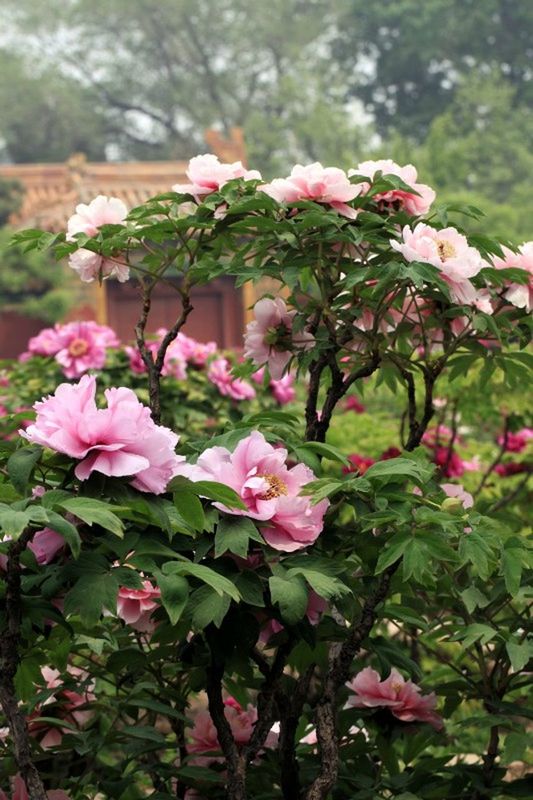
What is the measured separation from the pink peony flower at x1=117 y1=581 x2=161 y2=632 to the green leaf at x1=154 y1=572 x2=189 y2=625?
0.38m

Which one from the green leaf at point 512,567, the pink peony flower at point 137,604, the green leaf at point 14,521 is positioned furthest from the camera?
the pink peony flower at point 137,604

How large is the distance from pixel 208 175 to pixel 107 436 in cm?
70

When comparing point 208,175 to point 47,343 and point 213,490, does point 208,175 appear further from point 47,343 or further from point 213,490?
point 47,343

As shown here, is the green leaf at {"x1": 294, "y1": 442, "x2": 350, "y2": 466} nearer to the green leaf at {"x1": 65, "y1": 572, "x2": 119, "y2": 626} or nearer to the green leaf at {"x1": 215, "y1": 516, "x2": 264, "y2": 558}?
the green leaf at {"x1": 215, "y1": 516, "x2": 264, "y2": 558}

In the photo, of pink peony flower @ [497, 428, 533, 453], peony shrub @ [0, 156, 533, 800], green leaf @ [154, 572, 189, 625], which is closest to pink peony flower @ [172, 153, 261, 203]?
peony shrub @ [0, 156, 533, 800]

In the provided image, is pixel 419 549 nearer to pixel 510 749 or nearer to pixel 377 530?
pixel 377 530

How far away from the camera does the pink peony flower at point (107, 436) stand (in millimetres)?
1235

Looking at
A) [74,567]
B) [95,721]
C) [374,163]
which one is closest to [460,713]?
[95,721]

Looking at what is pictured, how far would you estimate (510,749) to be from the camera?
1697 millimetres

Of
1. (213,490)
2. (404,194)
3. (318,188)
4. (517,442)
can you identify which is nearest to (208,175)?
(318,188)

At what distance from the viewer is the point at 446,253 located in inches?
66.6

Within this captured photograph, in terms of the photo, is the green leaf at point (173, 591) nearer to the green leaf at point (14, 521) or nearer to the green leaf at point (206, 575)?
the green leaf at point (206, 575)

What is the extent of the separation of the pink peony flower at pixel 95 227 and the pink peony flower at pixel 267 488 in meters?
0.60

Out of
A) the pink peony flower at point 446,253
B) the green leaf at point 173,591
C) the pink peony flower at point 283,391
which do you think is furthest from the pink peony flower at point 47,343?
the green leaf at point 173,591
